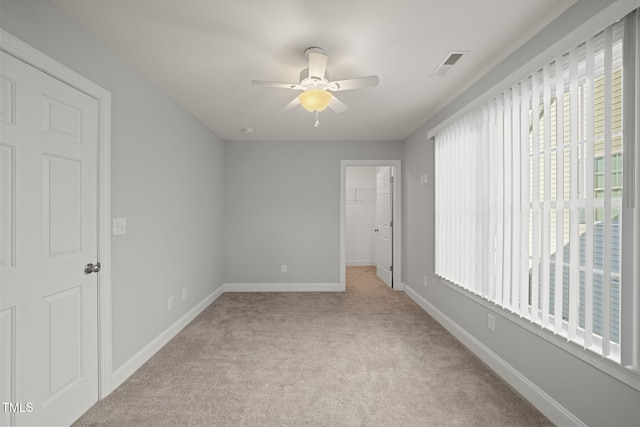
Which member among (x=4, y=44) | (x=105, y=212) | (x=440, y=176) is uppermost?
(x=4, y=44)

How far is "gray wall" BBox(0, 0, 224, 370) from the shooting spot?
177cm

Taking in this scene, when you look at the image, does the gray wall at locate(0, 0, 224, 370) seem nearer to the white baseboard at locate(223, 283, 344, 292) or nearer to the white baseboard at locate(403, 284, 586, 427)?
the white baseboard at locate(223, 283, 344, 292)

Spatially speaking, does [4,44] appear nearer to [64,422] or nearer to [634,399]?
[64,422]

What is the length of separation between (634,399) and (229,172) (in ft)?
15.6

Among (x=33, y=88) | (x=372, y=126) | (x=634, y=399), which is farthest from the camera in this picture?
(x=372, y=126)

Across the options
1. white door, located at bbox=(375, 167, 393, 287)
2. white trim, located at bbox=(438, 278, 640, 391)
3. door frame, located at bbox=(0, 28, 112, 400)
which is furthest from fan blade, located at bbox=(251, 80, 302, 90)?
white door, located at bbox=(375, 167, 393, 287)

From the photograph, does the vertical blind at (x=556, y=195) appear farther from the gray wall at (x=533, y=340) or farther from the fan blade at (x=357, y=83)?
the fan blade at (x=357, y=83)

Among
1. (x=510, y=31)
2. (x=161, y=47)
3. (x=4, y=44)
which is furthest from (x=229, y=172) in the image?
(x=510, y=31)

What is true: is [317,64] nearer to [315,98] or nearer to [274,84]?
[315,98]

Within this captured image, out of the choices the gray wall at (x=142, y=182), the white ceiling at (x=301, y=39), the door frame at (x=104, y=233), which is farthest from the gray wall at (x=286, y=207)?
the door frame at (x=104, y=233)

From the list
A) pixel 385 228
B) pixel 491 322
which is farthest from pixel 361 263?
pixel 491 322

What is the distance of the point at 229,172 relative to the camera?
4.83m

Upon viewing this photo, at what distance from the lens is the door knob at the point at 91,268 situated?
1915mm

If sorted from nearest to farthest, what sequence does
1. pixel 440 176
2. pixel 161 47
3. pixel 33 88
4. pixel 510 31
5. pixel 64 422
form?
pixel 33 88 → pixel 64 422 → pixel 510 31 → pixel 161 47 → pixel 440 176
